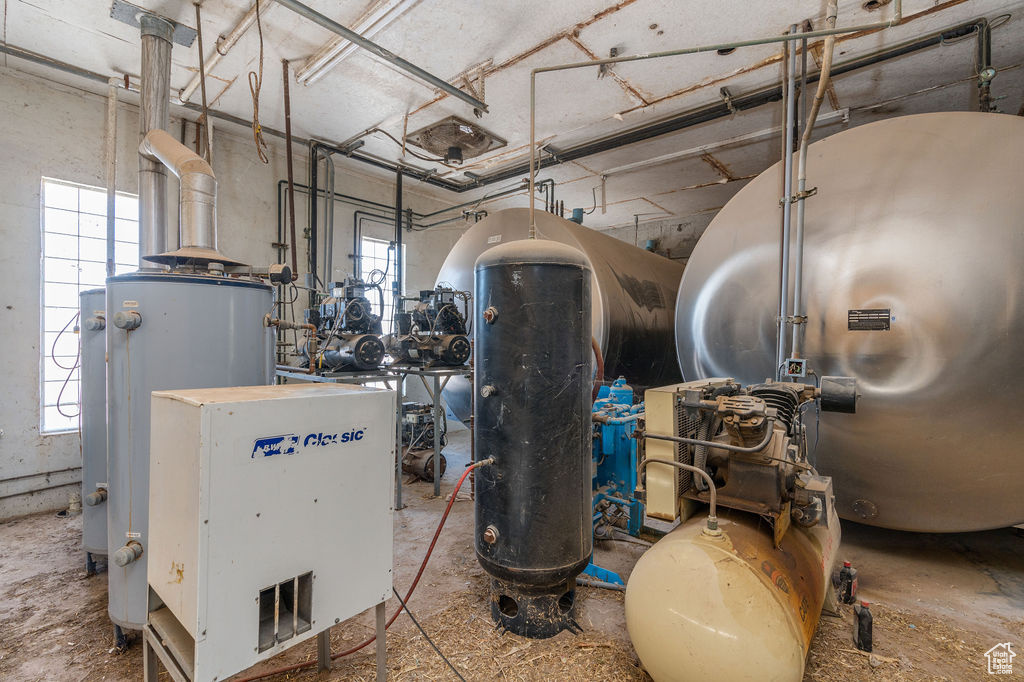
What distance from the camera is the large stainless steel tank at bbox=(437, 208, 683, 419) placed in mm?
3291

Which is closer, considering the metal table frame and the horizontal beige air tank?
the horizontal beige air tank

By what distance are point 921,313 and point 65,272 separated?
503 cm

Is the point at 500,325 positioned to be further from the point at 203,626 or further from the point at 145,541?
the point at 145,541

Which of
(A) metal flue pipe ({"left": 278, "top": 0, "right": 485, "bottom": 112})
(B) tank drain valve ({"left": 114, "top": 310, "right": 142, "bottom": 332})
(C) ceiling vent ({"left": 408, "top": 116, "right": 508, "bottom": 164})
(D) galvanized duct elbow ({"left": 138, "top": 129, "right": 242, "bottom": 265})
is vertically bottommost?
(B) tank drain valve ({"left": 114, "top": 310, "right": 142, "bottom": 332})

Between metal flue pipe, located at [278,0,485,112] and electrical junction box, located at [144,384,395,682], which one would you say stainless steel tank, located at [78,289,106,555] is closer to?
electrical junction box, located at [144,384,395,682]

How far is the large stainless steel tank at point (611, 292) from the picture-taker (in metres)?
3.29

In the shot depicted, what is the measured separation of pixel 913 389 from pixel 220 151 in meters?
4.86

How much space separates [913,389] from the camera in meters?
1.91

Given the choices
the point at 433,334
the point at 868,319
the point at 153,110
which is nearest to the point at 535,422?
the point at 868,319

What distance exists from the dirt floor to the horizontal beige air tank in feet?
1.16

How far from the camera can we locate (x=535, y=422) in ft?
5.37

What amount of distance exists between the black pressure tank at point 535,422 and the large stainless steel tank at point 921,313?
126 centimetres

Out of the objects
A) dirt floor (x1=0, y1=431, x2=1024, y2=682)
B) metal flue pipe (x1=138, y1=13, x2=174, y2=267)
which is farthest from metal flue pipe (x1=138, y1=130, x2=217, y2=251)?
dirt floor (x1=0, y1=431, x2=1024, y2=682)

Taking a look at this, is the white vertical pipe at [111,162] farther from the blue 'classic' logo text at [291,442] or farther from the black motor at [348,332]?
the blue 'classic' logo text at [291,442]
